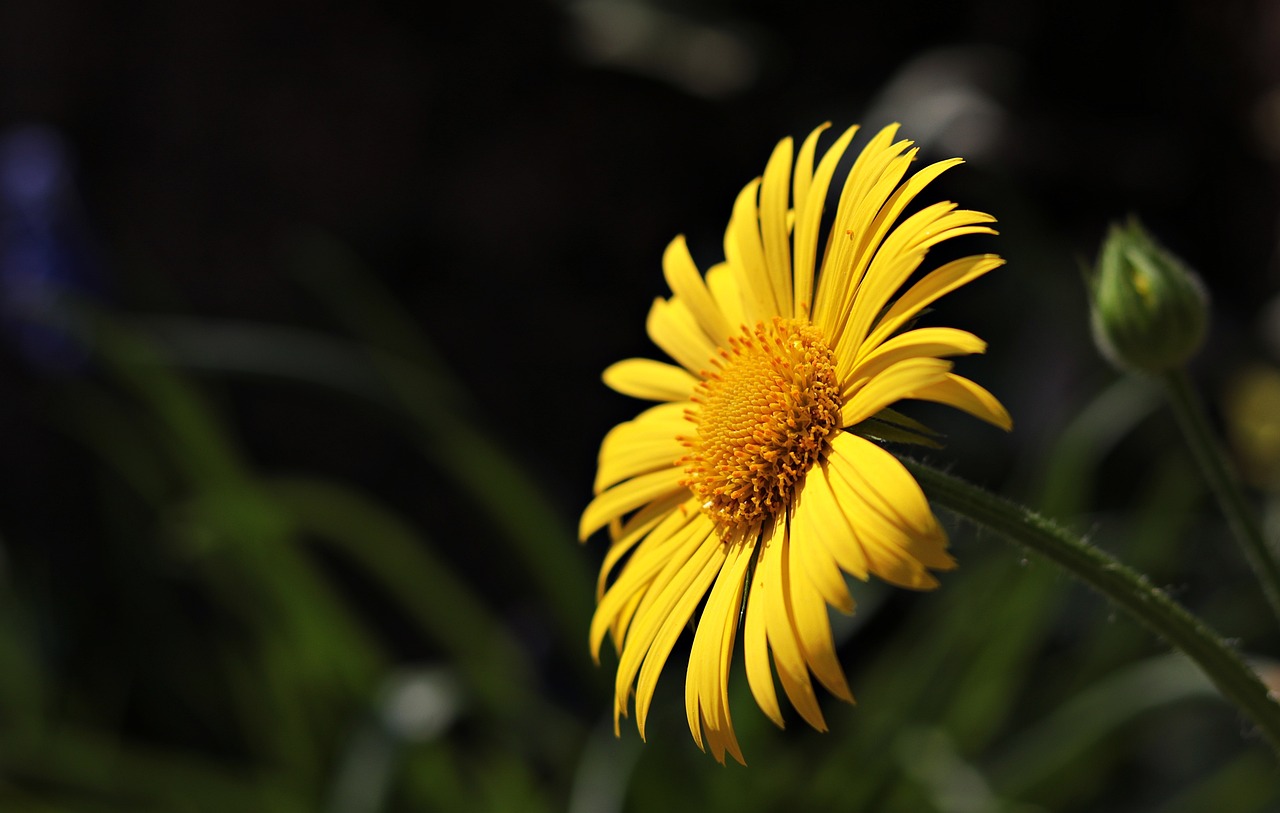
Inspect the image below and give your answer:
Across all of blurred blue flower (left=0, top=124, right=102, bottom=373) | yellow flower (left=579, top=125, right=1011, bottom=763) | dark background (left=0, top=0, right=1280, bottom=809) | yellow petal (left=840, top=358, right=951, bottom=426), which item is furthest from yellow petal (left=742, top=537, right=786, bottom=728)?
dark background (left=0, top=0, right=1280, bottom=809)

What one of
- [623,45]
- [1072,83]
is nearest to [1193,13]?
[1072,83]

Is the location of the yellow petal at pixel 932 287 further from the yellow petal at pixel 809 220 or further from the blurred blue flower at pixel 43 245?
the blurred blue flower at pixel 43 245

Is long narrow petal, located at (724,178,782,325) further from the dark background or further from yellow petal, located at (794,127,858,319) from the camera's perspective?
the dark background

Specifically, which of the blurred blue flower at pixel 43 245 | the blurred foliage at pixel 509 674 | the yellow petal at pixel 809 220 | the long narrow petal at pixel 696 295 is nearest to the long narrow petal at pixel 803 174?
the yellow petal at pixel 809 220

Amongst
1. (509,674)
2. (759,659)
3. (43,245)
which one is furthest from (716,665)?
(43,245)

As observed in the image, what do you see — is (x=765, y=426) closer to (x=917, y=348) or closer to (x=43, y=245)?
(x=917, y=348)

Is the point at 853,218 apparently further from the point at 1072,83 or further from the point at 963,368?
the point at 1072,83
